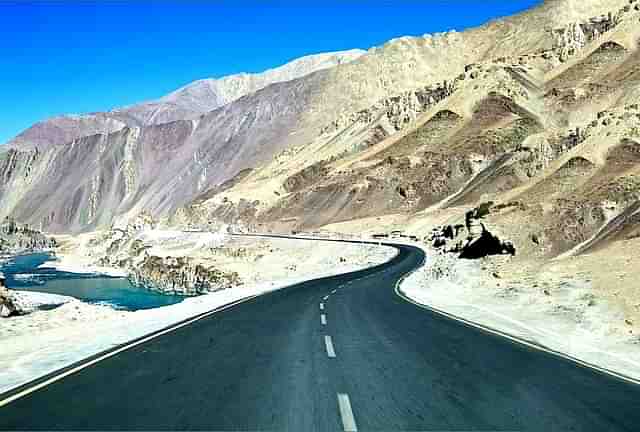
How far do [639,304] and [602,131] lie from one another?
133 feet

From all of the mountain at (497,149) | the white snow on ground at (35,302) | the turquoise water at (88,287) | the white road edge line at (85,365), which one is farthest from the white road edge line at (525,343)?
the turquoise water at (88,287)

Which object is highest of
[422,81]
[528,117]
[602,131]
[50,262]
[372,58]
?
[372,58]

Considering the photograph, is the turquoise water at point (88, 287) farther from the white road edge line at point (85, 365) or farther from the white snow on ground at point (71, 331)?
the white road edge line at point (85, 365)

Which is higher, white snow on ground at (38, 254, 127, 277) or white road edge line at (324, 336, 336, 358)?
white road edge line at (324, 336, 336, 358)

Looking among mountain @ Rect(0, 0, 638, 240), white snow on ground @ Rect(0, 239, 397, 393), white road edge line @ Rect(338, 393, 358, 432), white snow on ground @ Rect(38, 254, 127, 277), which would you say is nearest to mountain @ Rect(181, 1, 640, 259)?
mountain @ Rect(0, 0, 638, 240)

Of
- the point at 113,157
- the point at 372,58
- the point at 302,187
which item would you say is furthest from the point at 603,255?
the point at 113,157

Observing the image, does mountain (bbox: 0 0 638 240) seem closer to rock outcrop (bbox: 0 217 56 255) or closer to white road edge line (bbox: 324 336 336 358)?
white road edge line (bbox: 324 336 336 358)

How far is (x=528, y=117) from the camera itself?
93.1 meters

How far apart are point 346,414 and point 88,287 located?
70757 millimetres

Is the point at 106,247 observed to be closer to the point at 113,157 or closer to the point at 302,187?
the point at 302,187

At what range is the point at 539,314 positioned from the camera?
18359mm

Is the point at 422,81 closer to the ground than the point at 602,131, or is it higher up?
higher up

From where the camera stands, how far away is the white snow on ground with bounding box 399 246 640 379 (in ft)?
40.3

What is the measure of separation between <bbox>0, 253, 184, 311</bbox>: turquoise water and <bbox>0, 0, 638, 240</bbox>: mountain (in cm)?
3070
